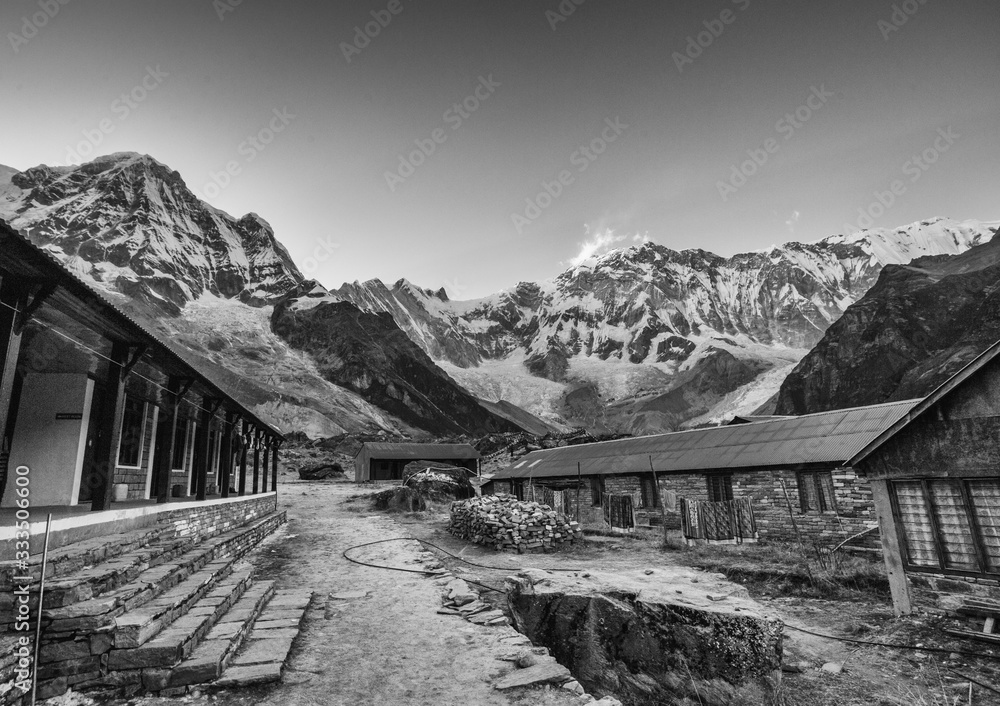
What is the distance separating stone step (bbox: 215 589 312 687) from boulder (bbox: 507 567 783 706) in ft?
11.2

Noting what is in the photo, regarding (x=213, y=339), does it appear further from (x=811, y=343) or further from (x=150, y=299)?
(x=811, y=343)

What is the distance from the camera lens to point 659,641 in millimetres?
6711

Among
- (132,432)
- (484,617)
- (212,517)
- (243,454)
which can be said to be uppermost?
(132,432)

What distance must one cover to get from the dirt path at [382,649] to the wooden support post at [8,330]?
4.60 metres

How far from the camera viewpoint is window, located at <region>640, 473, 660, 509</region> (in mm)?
22391

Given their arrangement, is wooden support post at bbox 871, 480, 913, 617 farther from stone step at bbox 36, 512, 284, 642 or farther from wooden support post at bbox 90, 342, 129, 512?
wooden support post at bbox 90, 342, 129, 512

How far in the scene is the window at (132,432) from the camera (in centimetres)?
1344

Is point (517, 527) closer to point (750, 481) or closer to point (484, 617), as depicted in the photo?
point (750, 481)

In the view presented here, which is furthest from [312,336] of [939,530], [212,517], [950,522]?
[950,522]

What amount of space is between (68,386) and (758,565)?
1734cm

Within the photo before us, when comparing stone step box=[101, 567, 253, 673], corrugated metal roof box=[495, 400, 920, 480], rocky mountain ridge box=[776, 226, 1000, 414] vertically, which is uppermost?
rocky mountain ridge box=[776, 226, 1000, 414]

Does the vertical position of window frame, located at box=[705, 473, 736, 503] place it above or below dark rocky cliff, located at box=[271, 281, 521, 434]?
below

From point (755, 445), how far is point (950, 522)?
11.5 m

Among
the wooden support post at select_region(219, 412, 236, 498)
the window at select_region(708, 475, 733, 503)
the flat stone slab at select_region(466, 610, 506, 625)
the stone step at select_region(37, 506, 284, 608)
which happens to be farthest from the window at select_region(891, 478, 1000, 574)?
the wooden support post at select_region(219, 412, 236, 498)
